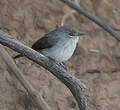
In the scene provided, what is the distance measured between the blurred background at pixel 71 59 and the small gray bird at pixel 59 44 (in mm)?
1161

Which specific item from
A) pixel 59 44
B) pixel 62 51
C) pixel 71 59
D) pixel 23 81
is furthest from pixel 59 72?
pixel 71 59

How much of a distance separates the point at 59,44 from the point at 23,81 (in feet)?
3.01

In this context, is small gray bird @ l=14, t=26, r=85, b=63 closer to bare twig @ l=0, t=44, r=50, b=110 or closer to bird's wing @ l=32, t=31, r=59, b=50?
bird's wing @ l=32, t=31, r=59, b=50

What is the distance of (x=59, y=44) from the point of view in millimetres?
7137

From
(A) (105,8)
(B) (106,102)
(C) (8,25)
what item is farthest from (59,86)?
(A) (105,8)

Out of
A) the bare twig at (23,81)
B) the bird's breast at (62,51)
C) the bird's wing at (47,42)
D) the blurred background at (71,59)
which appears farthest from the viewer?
the blurred background at (71,59)

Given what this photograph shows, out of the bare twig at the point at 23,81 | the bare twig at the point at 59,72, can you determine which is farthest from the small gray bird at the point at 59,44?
the bare twig at the point at 59,72

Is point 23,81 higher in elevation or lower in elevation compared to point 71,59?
higher

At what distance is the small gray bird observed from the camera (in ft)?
22.9

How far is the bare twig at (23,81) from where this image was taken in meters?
7.39

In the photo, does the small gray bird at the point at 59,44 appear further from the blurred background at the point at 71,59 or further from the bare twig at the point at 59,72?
the blurred background at the point at 71,59

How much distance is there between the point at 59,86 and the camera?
27.8 ft

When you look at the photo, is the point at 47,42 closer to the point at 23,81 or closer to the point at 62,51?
the point at 62,51

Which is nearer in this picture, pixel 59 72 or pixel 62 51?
pixel 59 72
